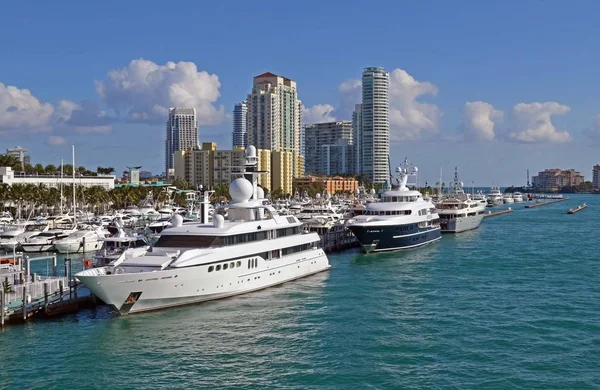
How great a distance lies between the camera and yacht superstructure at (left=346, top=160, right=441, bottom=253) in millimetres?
66875

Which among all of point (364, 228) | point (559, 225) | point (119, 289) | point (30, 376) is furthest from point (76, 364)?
point (559, 225)

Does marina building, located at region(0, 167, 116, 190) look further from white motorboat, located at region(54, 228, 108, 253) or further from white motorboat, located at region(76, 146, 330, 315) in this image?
white motorboat, located at region(76, 146, 330, 315)

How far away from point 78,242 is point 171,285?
3553 centimetres

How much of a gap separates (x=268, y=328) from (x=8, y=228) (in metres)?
52.8

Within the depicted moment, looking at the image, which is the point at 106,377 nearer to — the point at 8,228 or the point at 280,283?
the point at 280,283

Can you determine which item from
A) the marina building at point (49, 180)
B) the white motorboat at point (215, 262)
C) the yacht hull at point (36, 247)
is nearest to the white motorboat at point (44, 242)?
the yacht hull at point (36, 247)

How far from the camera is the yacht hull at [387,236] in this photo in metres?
66.6

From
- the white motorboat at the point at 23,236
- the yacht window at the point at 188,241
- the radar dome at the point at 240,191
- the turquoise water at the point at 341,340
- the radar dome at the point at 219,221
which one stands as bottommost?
the turquoise water at the point at 341,340

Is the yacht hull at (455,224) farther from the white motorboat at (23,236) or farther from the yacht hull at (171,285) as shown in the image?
the white motorboat at (23,236)

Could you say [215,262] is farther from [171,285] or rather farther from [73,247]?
[73,247]

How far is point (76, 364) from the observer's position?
28.8 metres

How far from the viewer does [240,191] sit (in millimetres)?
47969

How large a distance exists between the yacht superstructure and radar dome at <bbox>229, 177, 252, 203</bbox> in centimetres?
2056

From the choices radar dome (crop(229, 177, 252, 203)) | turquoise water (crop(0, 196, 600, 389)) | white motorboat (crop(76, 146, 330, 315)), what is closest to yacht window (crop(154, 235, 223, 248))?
white motorboat (crop(76, 146, 330, 315))
